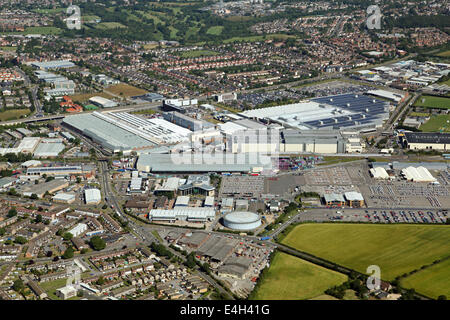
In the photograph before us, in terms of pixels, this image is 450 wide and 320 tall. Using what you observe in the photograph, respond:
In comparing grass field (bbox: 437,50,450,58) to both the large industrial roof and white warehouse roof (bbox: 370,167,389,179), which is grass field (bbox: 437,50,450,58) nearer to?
white warehouse roof (bbox: 370,167,389,179)

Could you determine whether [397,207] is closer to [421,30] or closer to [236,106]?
[236,106]

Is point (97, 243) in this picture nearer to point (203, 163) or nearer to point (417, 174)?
point (203, 163)

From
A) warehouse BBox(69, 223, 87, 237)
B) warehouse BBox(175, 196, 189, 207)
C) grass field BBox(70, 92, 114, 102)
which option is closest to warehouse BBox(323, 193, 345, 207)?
warehouse BBox(175, 196, 189, 207)

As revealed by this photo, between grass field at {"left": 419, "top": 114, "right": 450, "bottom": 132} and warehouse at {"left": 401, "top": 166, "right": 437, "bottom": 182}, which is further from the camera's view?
grass field at {"left": 419, "top": 114, "right": 450, "bottom": 132}

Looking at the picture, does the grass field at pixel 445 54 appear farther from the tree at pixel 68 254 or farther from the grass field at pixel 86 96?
the tree at pixel 68 254

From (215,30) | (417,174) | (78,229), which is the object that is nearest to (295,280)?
(78,229)

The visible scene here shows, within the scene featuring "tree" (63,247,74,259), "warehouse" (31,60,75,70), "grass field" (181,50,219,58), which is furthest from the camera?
"grass field" (181,50,219,58)
